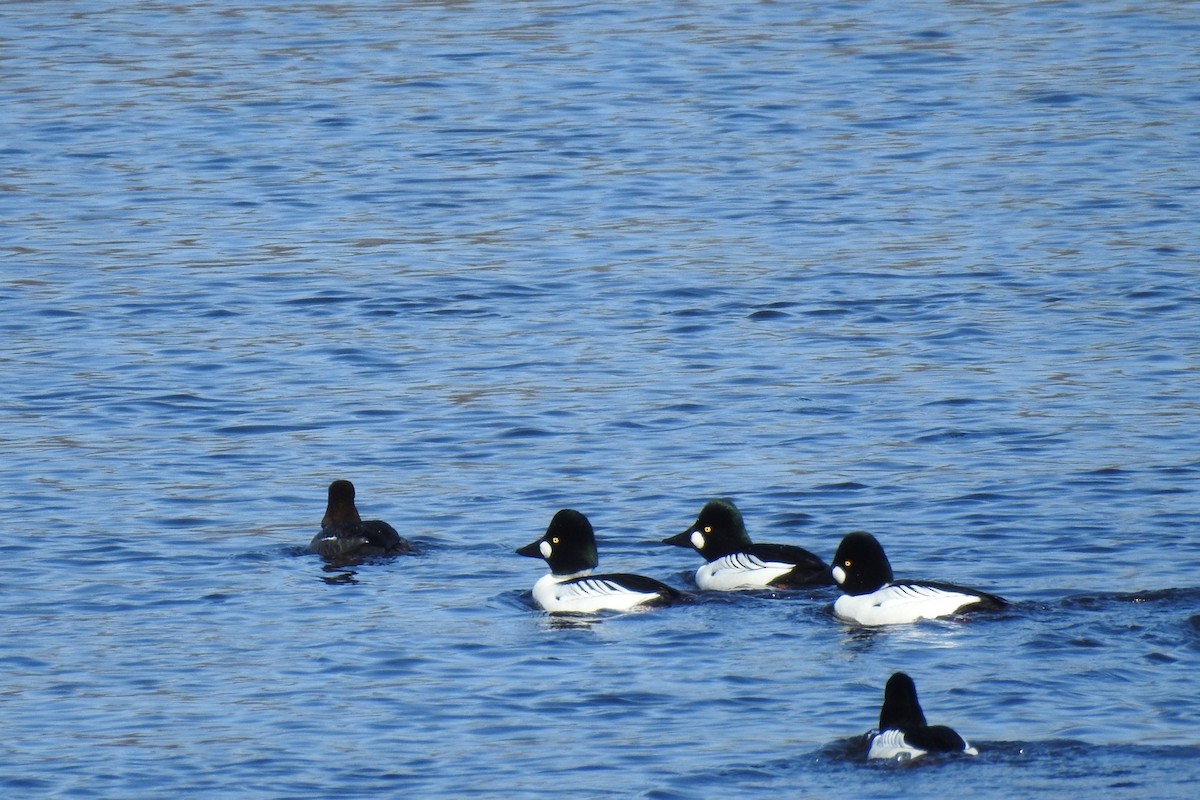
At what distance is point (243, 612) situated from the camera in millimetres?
12188

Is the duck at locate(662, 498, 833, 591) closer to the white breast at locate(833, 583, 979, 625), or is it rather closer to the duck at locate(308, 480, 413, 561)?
the white breast at locate(833, 583, 979, 625)

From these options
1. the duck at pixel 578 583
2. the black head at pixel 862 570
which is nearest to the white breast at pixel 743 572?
the duck at pixel 578 583

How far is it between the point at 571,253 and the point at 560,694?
36.6ft

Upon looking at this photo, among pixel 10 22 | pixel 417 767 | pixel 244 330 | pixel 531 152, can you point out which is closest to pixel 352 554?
pixel 417 767

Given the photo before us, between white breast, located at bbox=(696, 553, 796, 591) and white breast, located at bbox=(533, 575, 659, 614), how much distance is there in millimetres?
467

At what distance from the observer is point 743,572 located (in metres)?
12.3

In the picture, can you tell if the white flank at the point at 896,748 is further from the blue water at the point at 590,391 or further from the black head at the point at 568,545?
the black head at the point at 568,545

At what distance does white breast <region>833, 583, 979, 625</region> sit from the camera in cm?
1141

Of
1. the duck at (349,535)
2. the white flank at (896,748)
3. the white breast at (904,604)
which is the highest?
the duck at (349,535)

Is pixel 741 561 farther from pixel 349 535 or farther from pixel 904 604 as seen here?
pixel 349 535

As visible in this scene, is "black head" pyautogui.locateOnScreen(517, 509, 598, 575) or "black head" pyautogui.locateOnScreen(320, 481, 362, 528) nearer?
"black head" pyautogui.locateOnScreen(517, 509, 598, 575)

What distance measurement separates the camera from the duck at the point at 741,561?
40.5 feet

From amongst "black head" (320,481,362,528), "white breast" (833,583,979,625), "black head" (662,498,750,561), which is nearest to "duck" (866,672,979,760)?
"white breast" (833,583,979,625)

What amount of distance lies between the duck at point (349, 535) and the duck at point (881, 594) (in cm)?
260
